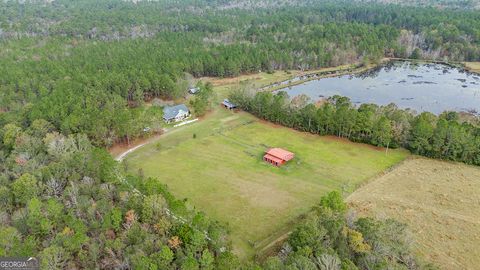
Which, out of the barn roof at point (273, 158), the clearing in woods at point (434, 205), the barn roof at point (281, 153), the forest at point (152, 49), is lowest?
the clearing in woods at point (434, 205)

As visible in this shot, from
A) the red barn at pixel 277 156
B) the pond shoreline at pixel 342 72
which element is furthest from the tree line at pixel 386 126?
the pond shoreline at pixel 342 72

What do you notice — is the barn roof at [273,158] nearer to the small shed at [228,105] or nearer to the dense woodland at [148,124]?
the dense woodland at [148,124]

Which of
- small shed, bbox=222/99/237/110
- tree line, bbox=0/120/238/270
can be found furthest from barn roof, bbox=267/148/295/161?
small shed, bbox=222/99/237/110

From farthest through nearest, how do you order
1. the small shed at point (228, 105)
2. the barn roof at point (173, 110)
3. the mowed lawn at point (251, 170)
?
the small shed at point (228, 105) → the barn roof at point (173, 110) → the mowed lawn at point (251, 170)

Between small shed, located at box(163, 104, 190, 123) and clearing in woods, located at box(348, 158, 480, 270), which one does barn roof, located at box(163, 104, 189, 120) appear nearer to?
small shed, located at box(163, 104, 190, 123)

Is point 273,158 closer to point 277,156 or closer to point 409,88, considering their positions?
point 277,156

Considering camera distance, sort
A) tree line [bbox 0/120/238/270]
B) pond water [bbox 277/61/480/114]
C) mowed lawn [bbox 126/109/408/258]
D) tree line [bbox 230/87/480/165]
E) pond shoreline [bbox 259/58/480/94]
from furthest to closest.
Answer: pond shoreline [bbox 259/58/480/94], pond water [bbox 277/61/480/114], tree line [bbox 230/87/480/165], mowed lawn [bbox 126/109/408/258], tree line [bbox 0/120/238/270]

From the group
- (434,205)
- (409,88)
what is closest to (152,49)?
(409,88)
